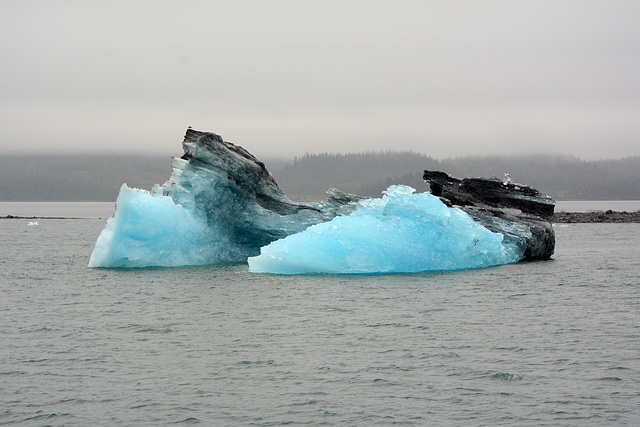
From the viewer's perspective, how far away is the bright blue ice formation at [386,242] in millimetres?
26828

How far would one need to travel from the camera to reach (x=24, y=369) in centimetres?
1445

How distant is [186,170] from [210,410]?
1775cm

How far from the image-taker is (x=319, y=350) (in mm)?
15977

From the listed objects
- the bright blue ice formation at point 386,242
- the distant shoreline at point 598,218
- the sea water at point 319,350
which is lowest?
the sea water at point 319,350

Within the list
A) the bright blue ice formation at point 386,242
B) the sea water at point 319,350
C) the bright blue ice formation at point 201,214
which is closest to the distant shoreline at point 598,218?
the bright blue ice formation at point 386,242

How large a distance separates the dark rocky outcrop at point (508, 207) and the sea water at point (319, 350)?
4908mm

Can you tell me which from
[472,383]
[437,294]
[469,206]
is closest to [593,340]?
[472,383]

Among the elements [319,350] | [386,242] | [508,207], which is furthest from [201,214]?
[319,350]

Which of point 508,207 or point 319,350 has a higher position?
point 508,207

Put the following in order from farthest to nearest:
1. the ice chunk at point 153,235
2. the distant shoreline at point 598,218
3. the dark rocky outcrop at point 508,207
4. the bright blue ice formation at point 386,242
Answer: the distant shoreline at point 598,218, the dark rocky outcrop at point 508,207, the ice chunk at point 153,235, the bright blue ice formation at point 386,242

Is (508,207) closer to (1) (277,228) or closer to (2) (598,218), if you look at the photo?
(1) (277,228)

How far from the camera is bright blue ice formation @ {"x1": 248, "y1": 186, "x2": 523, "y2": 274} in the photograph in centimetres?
2683

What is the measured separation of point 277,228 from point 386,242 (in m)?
6.09

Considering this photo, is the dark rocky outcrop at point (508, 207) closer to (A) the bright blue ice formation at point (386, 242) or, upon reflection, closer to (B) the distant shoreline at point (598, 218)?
(A) the bright blue ice formation at point (386, 242)
